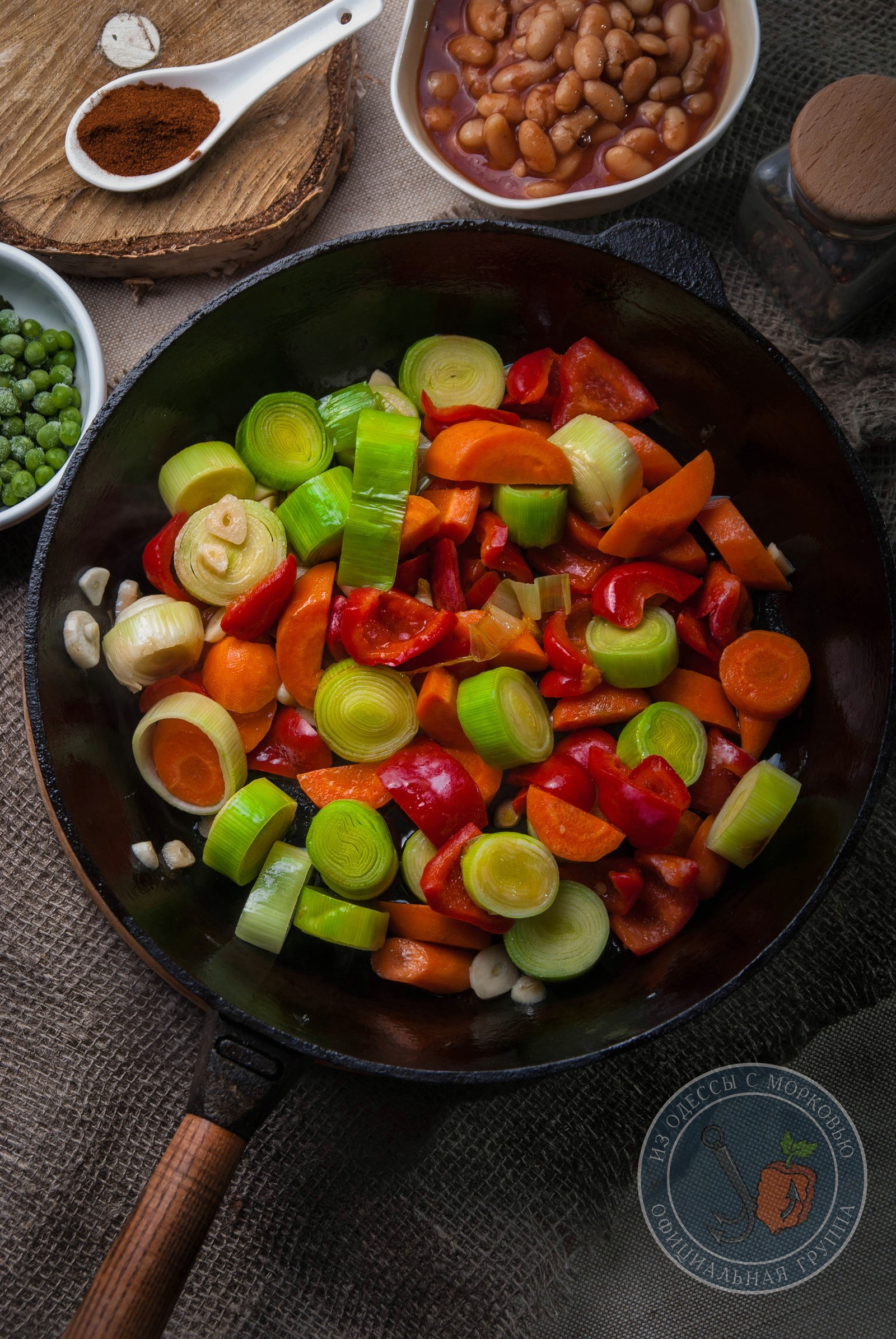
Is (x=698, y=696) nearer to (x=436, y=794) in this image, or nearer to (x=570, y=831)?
(x=570, y=831)

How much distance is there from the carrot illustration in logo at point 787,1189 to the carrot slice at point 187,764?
1.63 meters

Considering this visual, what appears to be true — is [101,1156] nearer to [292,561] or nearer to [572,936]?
[572,936]

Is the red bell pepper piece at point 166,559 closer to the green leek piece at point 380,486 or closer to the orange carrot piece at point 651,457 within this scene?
the green leek piece at point 380,486

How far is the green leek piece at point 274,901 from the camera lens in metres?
1.96

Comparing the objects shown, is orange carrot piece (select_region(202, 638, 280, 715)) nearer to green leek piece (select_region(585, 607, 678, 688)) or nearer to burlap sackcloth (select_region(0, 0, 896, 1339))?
burlap sackcloth (select_region(0, 0, 896, 1339))

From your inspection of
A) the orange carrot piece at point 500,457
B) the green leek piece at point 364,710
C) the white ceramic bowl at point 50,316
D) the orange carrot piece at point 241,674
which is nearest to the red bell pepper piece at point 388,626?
the green leek piece at point 364,710

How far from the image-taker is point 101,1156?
213 centimetres

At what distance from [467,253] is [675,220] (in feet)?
2.34

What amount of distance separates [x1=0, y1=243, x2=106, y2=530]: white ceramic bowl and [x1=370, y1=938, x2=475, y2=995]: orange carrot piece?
4.33 feet

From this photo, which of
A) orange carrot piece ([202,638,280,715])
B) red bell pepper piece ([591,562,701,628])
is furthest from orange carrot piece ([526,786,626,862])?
orange carrot piece ([202,638,280,715])

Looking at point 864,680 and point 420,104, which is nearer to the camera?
point 864,680

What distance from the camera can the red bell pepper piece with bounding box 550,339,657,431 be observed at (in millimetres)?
2164

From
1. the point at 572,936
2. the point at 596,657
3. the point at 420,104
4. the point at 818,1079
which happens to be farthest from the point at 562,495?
the point at 818,1079

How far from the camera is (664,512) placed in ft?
6.64
